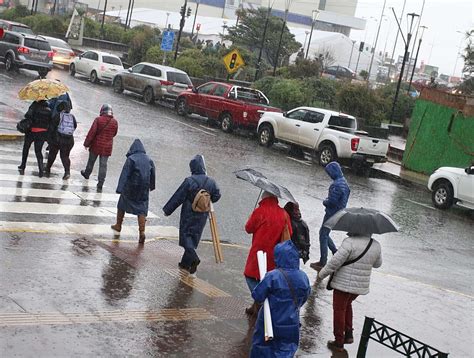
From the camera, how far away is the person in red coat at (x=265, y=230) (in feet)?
30.2

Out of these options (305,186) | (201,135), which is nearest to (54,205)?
(305,186)

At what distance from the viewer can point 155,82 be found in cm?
3394

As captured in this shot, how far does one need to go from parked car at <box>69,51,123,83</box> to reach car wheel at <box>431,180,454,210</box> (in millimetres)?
21404

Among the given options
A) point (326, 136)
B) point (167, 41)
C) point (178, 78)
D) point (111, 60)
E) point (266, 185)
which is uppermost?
point (167, 41)

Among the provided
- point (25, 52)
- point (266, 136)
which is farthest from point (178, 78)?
point (266, 136)

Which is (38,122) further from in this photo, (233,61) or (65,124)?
(233,61)

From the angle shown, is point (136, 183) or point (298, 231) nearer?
point (298, 231)

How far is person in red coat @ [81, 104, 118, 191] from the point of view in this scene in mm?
15711

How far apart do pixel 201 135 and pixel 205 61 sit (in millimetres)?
18391

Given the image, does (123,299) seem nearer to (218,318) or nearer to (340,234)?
(218,318)

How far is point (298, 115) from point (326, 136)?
5.79 ft

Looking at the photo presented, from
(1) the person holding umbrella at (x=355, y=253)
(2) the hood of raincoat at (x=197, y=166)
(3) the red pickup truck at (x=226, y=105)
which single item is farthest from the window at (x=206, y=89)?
(1) the person holding umbrella at (x=355, y=253)

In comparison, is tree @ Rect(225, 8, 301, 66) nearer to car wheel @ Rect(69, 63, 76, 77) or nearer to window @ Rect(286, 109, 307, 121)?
car wheel @ Rect(69, 63, 76, 77)

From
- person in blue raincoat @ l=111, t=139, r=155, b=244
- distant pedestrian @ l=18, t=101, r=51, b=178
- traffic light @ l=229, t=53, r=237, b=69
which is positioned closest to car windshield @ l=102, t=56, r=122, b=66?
traffic light @ l=229, t=53, r=237, b=69
